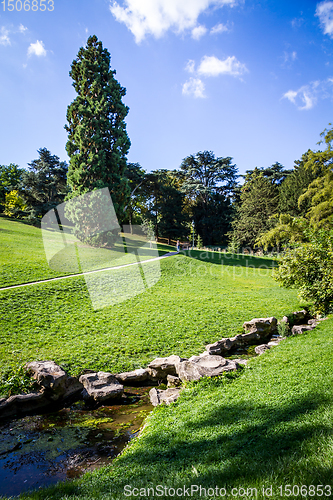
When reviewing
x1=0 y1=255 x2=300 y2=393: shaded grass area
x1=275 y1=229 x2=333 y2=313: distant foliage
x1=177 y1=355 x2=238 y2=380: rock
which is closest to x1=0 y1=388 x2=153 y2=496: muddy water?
x1=177 y1=355 x2=238 y2=380: rock

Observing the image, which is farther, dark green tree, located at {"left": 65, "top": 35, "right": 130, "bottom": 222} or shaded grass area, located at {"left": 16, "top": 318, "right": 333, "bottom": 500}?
dark green tree, located at {"left": 65, "top": 35, "right": 130, "bottom": 222}

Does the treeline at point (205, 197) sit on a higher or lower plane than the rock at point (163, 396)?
higher

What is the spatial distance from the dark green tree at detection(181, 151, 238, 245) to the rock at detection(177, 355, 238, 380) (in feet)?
135

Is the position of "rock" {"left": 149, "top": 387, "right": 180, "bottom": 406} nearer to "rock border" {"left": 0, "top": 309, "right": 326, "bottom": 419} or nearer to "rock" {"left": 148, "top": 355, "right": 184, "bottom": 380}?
"rock border" {"left": 0, "top": 309, "right": 326, "bottom": 419}

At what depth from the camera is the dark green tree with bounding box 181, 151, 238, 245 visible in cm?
4769

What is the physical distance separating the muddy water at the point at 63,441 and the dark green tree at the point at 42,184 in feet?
108

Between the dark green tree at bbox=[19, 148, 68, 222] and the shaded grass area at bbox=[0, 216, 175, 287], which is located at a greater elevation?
the dark green tree at bbox=[19, 148, 68, 222]

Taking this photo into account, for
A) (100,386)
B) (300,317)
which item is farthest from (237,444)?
(300,317)

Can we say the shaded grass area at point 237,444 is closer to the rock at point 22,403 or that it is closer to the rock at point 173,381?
the rock at point 173,381

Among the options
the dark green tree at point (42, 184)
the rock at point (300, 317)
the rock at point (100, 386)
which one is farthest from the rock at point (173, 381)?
the dark green tree at point (42, 184)

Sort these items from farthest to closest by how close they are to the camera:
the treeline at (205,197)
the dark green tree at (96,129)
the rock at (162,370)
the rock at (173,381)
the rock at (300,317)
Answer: the treeline at (205,197) → the dark green tree at (96,129) → the rock at (300,317) → the rock at (162,370) → the rock at (173,381)

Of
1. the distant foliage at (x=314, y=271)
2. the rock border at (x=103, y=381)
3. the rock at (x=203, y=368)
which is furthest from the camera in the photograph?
the distant foliage at (x=314, y=271)

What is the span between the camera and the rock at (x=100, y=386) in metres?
5.35

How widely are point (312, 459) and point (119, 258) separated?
2063 centimetres
